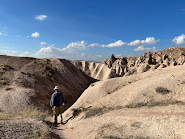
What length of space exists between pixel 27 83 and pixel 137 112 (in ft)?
45.9

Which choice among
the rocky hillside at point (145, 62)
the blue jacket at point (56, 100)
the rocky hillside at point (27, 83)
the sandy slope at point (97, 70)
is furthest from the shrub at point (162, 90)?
the sandy slope at point (97, 70)

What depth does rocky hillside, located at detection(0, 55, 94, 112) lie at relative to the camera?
477 inches

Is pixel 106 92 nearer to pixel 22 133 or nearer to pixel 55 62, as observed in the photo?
pixel 22 133

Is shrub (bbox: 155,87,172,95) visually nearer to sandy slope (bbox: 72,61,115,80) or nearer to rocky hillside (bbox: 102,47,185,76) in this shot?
rocky hillside (bbox: 102,47,185,76)

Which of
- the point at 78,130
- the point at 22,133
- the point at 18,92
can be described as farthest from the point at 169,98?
the point at 18,92

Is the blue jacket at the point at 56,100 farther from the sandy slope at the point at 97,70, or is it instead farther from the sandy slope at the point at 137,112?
the sandy slope at the point at 97,70

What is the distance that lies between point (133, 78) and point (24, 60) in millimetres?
18611

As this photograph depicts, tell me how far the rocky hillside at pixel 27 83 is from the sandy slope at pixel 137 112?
589cm

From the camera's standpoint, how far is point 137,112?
6305 millimetres

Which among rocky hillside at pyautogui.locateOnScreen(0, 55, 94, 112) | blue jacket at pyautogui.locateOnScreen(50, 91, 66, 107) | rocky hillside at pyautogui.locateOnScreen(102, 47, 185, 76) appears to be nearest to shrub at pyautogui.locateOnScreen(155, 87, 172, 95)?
blue jacket at pyautogui.locateOnScreen(50, 91, 66, 107)

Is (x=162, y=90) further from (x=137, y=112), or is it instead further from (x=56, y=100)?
(x=56, y=100)

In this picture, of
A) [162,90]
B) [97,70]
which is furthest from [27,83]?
[97,70]

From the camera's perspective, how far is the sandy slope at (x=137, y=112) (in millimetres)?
4535

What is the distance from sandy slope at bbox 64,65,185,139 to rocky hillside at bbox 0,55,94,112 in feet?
19.3
